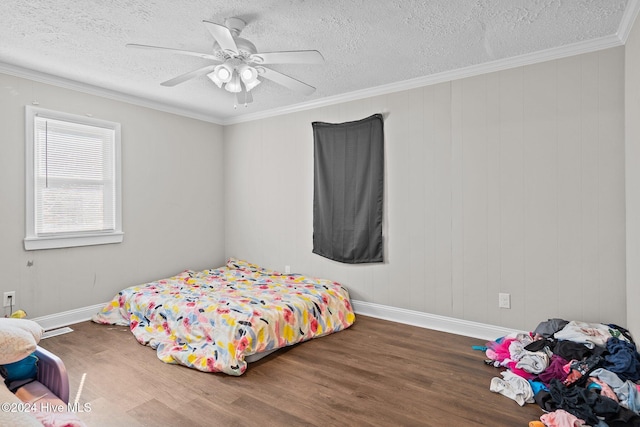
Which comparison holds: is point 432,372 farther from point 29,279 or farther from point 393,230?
point 29,279

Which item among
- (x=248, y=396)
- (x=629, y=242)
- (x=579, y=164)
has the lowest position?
(x=248, y=396)

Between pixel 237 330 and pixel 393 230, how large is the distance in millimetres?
1891

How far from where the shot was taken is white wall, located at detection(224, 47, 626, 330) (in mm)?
2770

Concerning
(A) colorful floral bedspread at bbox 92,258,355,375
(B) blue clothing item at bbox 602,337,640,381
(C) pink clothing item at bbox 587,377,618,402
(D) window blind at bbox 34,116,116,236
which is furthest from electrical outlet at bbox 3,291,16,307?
(B) blue clothing item at bbox 602,337,640,381

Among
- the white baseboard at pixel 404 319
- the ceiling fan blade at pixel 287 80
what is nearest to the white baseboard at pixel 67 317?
the white baseboard at pixel 404 319

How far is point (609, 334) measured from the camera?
247cm

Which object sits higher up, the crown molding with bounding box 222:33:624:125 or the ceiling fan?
the crown molding with bounding box 222:33:624:125

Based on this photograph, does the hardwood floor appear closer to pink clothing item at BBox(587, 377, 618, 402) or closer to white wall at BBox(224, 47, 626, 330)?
pink clothing item at BBox(587, 377, 618, 402)

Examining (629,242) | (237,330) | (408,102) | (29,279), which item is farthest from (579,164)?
(29,279)

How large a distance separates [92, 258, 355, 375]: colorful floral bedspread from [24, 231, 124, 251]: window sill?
0.60 metres

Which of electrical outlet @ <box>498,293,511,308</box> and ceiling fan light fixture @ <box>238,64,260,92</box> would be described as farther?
electrical outlet @ <box>498,293,511,308</box>

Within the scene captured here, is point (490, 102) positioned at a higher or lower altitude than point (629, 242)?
higher

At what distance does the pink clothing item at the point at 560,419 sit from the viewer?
1880mm

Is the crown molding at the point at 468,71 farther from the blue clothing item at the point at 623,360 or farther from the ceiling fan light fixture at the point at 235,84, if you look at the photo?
Answer: the blue clothing item at the point at 623,360
